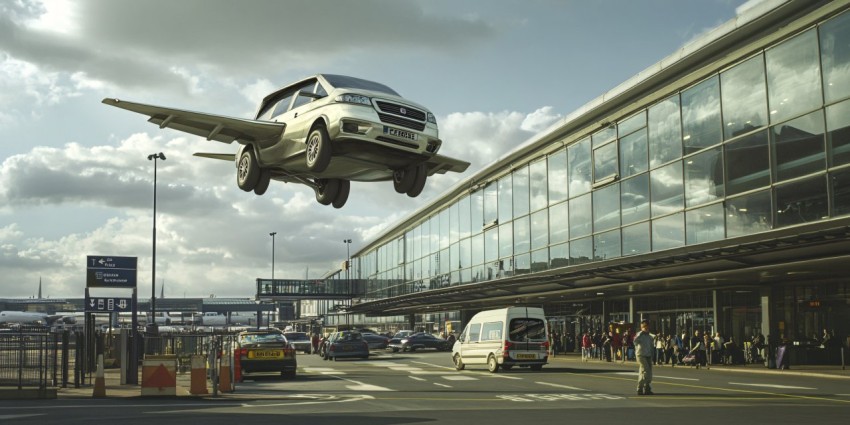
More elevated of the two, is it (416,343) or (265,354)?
(265,354)

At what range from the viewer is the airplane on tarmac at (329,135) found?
11312 millimetres


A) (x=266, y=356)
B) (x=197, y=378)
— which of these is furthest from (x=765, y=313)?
(x=197, y=378)

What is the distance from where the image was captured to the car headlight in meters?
11.4

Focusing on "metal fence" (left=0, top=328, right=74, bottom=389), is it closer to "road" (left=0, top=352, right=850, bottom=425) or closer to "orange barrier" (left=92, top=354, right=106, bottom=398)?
"orange barrier" (left=92, top=354, right=106, bottom=398)

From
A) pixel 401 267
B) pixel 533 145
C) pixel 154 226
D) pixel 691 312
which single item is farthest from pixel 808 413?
pixel 401 267

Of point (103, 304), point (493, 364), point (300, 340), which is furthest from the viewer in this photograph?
point (300, 340)

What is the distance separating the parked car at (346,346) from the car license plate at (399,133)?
33153 mm

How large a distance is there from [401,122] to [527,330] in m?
19.6

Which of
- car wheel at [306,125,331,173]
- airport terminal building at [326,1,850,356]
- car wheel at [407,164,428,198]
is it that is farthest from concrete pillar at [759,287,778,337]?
car wheel at [306,125,331,173]

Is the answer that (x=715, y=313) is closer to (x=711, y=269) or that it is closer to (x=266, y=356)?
(x=711, y=269)

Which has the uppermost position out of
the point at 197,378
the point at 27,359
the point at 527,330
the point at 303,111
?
the point at 303,111

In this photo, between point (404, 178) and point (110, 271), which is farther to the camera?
point (110, 271)

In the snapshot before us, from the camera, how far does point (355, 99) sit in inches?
449

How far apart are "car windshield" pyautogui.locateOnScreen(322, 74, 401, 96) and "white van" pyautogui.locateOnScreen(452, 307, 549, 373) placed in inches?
717
